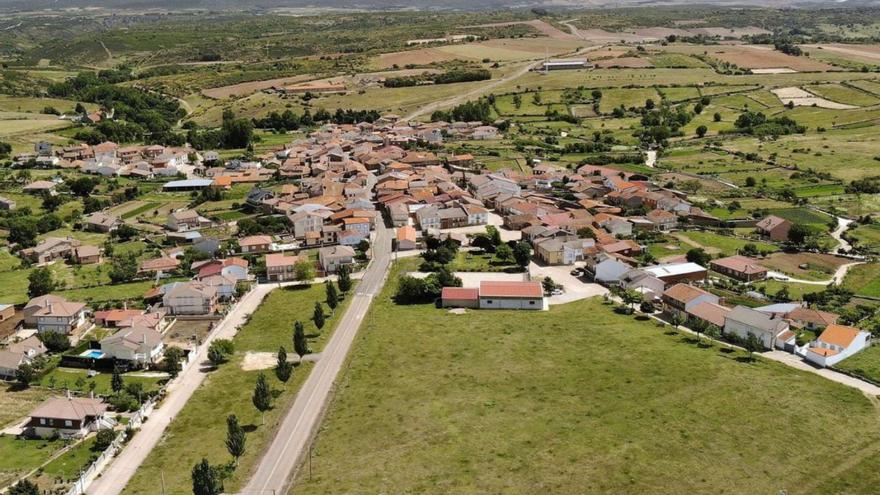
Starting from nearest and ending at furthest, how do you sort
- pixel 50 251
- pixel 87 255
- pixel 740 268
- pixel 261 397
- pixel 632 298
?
pixel 261 397, pixel 632 298, pixel 740 268, pixel 87 255, pixel 50 251

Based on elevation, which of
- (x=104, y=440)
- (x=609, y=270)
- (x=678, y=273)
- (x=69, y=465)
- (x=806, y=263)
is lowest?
(x=806, y=263)

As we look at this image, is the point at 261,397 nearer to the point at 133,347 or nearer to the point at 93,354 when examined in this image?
the point at 133,347

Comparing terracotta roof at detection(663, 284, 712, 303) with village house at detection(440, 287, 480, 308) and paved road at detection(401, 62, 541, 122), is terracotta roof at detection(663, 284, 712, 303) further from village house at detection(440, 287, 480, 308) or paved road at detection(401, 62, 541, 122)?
paved road at detection(401, 62, 541, 122)

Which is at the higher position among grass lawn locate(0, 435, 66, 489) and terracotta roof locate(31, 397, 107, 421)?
terracotta roof locate(31, 397, 107, 421)

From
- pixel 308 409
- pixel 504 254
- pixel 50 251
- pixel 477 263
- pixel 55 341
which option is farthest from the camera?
pixel 50 251

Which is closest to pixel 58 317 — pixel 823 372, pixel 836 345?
pixel 823 372

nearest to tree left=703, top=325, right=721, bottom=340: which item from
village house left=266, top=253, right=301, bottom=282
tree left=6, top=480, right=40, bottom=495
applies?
village house left=266, top=253, right=301, bottom=282

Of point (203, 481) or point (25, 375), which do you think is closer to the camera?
point (203, 481)
